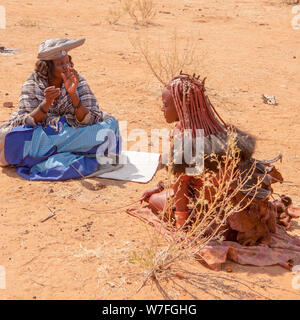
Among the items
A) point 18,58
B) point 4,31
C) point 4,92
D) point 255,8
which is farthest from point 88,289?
point 255,8

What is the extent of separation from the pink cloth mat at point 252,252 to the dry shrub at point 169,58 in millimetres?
3748

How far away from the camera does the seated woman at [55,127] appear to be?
480cm

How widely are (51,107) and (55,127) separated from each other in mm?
247

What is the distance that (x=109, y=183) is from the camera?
15.8ft

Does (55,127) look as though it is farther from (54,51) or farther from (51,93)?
(54,51)

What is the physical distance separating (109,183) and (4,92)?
2.92 metres

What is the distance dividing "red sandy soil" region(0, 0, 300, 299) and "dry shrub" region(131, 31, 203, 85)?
0.56ft

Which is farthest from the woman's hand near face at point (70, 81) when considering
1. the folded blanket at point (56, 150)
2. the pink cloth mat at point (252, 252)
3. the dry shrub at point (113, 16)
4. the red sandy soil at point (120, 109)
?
the dry shrub at point (113, 16)

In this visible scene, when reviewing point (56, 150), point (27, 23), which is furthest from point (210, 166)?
point (27, 23)

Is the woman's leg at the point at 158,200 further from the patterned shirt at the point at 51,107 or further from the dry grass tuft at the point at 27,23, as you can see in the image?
the dry grass tuft at the point at 27,23

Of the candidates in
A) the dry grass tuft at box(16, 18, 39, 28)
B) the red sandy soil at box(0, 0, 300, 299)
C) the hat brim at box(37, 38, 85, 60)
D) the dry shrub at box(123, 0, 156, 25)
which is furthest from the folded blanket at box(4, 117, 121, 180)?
the dry shrub at box(123, 0, 156, 25)

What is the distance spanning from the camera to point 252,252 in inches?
141

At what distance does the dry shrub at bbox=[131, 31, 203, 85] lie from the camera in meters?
7.57

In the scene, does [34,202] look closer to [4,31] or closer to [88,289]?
[88,289]
